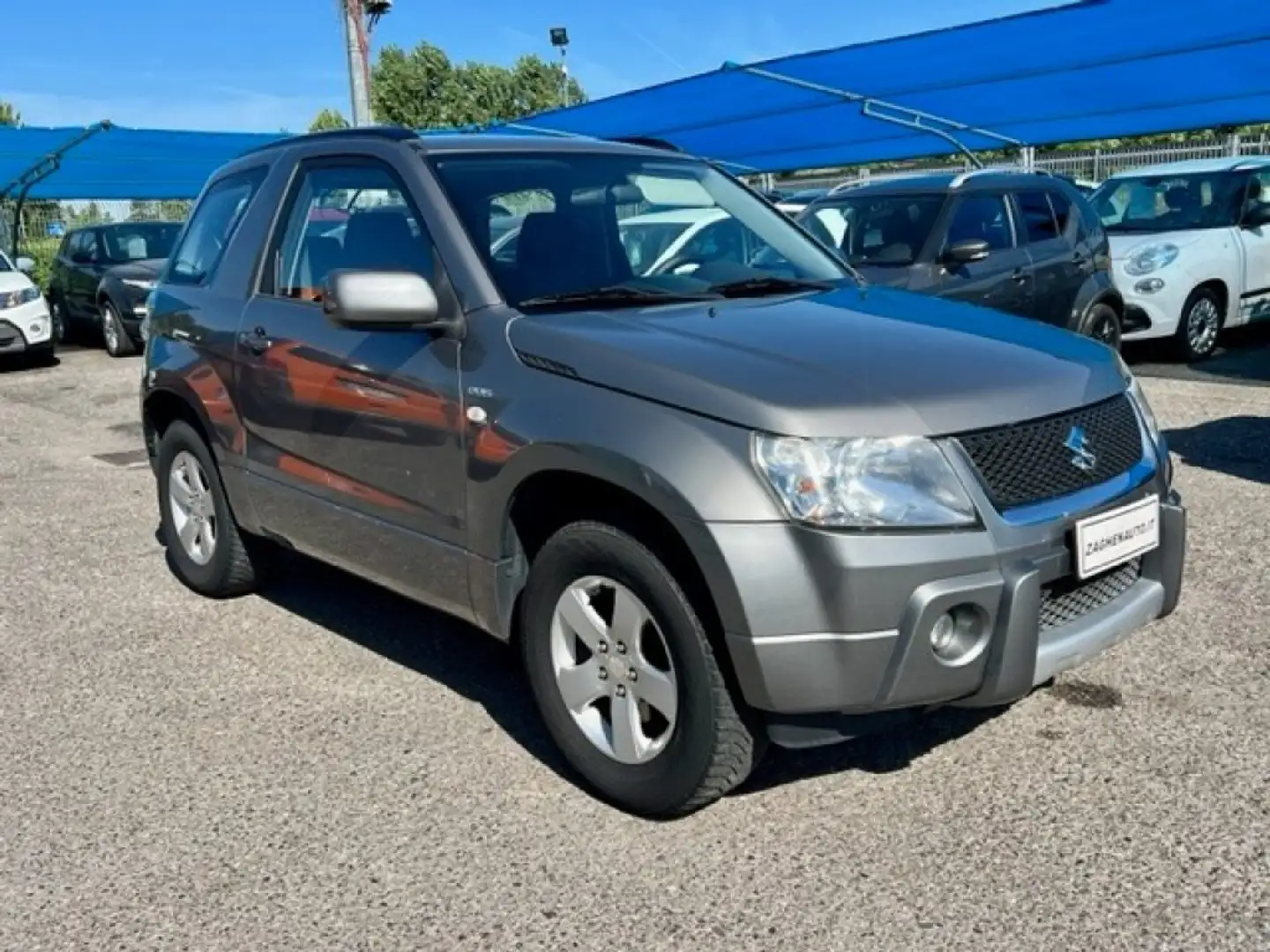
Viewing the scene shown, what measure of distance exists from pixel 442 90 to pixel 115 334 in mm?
42783

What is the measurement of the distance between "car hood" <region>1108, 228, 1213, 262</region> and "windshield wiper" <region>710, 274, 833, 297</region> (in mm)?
7557

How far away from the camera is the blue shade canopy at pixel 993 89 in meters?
11.6

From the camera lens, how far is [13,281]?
13.8 metres

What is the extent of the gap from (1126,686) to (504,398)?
221 centimetres

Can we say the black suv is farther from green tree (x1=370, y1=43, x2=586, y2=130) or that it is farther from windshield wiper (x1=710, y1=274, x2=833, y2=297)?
green tree (x1=370, y1=43, x2=586, y2=130)

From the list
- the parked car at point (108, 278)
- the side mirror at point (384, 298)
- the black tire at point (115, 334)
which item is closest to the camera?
the side mirror at point (384, 298)

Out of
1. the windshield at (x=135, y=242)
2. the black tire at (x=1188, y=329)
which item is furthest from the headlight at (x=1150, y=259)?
the windshield at (x=135, y=242)

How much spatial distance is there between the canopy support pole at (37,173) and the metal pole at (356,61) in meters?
5.23

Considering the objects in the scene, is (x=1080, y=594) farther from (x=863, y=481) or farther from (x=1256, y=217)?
(x=1256, y=217)

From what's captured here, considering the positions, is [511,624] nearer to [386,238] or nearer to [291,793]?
[291,793]

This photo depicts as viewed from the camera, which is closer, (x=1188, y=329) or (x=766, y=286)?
(x=766, y=286)

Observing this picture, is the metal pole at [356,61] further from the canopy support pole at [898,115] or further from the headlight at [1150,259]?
the headlight at [1150,259]

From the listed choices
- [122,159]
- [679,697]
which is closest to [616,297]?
[679,697]

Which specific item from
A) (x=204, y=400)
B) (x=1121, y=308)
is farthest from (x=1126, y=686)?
(x=1121, y=308)
